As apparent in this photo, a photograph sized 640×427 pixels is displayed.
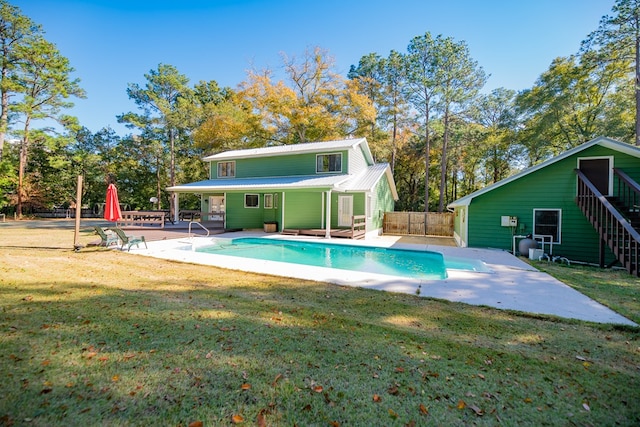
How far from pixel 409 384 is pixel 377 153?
2536 cm

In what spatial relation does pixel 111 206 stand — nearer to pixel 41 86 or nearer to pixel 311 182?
pixel 311 182

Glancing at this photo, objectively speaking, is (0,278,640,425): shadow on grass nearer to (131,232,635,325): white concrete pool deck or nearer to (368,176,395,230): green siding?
(131,232,635,325): white concrete pool deck

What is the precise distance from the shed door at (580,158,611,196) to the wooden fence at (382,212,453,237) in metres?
8.60

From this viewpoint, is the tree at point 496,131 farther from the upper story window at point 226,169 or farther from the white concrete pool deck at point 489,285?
the upper story window at point 226,169

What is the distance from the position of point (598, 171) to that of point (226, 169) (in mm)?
19619

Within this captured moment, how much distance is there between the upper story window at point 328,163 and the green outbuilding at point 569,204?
7652mm

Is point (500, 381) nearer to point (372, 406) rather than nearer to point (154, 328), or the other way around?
point (372, 406)

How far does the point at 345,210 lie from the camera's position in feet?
55.6

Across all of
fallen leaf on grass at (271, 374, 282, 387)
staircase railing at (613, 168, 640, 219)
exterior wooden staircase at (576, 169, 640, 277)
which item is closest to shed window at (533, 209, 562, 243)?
exterior wooden staircase at (576, 169, 640, 277)

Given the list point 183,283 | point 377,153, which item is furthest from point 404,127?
point 183,283

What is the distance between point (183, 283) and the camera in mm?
5824

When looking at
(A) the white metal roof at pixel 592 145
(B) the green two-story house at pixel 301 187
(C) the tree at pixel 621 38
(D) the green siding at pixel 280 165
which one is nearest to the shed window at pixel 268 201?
(B) the green two-story house at pixel 301 187

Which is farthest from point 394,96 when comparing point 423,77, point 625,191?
point 625,191

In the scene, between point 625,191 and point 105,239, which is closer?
point 625,191
